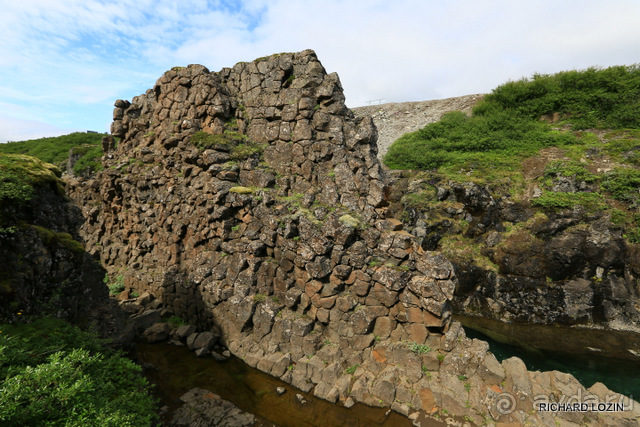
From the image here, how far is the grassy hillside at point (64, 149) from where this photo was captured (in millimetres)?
38178

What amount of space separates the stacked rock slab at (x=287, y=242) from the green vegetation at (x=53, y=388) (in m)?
7.40

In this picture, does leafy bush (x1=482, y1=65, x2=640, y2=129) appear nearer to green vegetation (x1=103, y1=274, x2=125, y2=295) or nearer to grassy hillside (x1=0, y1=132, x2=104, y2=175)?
green vegetation (x1=103, y1=274, x2=125, y2=295)

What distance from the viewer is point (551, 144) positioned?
2822 centimetres

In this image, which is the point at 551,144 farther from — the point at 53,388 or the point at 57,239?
the point at 57,239

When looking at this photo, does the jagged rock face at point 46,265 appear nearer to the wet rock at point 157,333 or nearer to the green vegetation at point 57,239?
the green vegetation at point 57,239

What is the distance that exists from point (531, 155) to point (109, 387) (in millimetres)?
33309

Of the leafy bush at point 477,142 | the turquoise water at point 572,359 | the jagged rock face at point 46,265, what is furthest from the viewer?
the leafy bush at point 477,142

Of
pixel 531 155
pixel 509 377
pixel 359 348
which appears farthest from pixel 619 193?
pixel 359 348

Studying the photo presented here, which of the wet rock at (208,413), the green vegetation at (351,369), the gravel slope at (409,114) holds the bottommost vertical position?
the green vegetation at (351,369)

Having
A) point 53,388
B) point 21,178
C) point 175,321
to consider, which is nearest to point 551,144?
point 175,321

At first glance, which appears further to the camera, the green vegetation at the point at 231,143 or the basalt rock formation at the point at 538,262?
the basalt rock formation at the point at 538,262

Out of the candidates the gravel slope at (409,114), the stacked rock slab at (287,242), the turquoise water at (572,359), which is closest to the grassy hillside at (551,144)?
the gravel slope at (409,114)

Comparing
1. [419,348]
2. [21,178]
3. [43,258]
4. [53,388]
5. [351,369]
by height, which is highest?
[21,178]

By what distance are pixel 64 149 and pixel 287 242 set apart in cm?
5227
